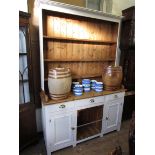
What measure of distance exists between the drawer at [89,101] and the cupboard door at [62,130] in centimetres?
17

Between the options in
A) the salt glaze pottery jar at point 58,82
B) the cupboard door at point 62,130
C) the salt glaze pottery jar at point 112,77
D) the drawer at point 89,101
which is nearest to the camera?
the salt glaze pottery jar at point 58,82

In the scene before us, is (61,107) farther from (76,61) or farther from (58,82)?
(76,61)

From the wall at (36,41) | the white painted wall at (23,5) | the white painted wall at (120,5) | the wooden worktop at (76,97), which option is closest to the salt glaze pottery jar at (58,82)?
the wooden worktop at (76,97)

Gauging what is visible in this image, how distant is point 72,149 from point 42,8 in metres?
1.93

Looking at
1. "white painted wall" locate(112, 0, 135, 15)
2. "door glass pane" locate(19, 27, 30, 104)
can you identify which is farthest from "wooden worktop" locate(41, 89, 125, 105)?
"white painted wall" locate(112, 0, 135, 15)

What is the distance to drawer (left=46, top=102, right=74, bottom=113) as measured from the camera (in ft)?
5.21

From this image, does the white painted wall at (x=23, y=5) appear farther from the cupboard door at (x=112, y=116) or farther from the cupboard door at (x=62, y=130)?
the cupboard door at (x=112, y=116)

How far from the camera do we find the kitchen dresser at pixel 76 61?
1649mm

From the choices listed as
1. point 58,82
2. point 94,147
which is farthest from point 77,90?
point 94,147

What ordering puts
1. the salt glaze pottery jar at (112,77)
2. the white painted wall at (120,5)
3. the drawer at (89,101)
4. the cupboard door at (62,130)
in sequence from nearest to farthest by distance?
1. the cupboard door at (62,130)
2. the drawer at (89,101)
3. the salt glaze pottery jar at (112,77)
4. the white painted wall at (120,5)

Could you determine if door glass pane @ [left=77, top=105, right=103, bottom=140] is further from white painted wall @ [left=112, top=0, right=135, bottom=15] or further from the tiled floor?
white painted wall @ [left=112, top=0, right=135, bottom=15]

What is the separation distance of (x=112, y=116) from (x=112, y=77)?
0.67 metres

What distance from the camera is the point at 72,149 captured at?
1.88 metres
